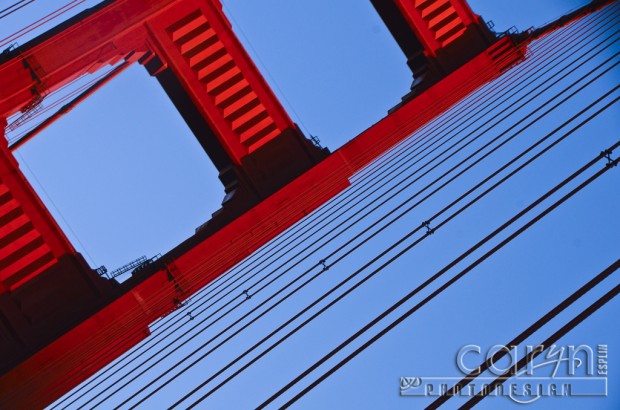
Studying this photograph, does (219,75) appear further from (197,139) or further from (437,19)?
(437,19)

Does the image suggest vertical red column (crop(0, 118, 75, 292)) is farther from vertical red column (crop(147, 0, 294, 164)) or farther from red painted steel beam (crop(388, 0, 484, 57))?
red painted steel beam (crop(388, 0, 484, 57))

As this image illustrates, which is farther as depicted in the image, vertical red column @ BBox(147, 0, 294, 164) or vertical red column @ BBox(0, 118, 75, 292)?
vertical red column @ BBox(147, 0, 294, 164)

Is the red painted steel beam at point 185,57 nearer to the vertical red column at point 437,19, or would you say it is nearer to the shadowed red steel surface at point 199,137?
the shadowed red steel surface at point 199,137

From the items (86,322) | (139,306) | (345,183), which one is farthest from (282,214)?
(86,322)

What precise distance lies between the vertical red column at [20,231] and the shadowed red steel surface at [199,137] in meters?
0.02

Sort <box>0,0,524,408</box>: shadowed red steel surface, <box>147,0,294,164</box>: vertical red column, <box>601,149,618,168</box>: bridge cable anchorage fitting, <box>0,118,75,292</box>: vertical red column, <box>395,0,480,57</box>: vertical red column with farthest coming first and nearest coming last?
<box>395,0,480,57</box>: vertical red column
<box>147,0,294,164</box>: vertical red column
<box>0,118,75,292</box>: vertical red column
<box>0,0,524,408</box>: shadowed red steel surface
<box>601,149,618,168</box>: bridge cable anchorage fitting

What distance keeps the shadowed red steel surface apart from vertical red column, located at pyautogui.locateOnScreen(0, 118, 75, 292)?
0.02 metres

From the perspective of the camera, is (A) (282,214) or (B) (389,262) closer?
(B) (389,262)

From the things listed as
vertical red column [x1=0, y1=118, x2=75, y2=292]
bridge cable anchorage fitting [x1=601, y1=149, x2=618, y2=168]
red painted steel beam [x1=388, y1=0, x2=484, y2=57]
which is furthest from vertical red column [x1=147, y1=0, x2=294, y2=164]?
bridge cable anchorage fitting [x1=601, y1=149, x2=618, y2=168]

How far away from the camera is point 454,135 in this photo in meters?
10.2

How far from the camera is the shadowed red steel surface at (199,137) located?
33.3ft

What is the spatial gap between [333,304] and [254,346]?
0.96 meters

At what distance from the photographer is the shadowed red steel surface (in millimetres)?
10148

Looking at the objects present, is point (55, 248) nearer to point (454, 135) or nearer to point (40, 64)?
point (40, 64)
